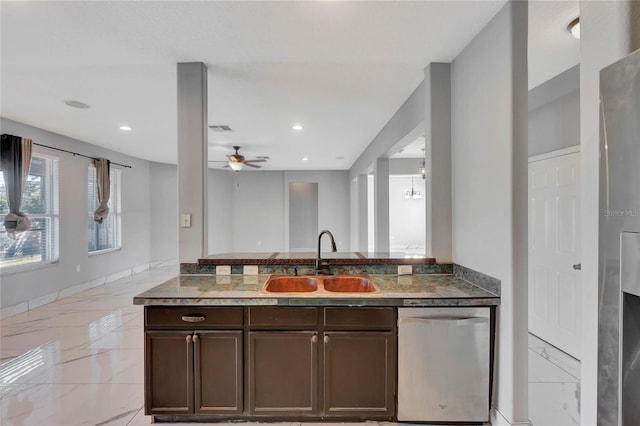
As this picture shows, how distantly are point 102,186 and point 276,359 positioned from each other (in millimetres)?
5682

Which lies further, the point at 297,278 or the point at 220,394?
the point at 297,278

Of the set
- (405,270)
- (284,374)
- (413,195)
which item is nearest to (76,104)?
(284,374)

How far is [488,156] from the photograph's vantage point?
2.06 meters

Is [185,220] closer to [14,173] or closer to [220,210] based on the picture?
[14,173]

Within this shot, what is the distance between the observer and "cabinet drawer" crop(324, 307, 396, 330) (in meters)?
1.99

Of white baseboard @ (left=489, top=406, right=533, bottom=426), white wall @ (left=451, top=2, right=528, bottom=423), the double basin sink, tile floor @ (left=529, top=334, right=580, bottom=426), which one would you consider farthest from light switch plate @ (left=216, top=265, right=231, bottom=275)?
tile floor @ (left=529, top=334, right=580, bottom=426)

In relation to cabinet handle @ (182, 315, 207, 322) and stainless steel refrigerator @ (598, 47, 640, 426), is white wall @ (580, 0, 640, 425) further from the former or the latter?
cabinet handle @ (182, 315, 207, 322)

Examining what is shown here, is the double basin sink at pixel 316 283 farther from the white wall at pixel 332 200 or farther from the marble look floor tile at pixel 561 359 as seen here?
the white wall at pixel 332 200

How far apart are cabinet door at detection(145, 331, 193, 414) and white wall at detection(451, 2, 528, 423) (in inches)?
78.1

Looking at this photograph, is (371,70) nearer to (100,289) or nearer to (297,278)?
(297,278)

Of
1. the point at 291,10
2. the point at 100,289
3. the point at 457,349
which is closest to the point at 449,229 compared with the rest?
the point at 457,349

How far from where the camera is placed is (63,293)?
5094mm

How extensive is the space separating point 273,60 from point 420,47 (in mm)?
1171

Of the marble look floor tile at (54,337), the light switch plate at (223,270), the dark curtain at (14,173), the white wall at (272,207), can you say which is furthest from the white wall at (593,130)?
the white wall at (272,207)
